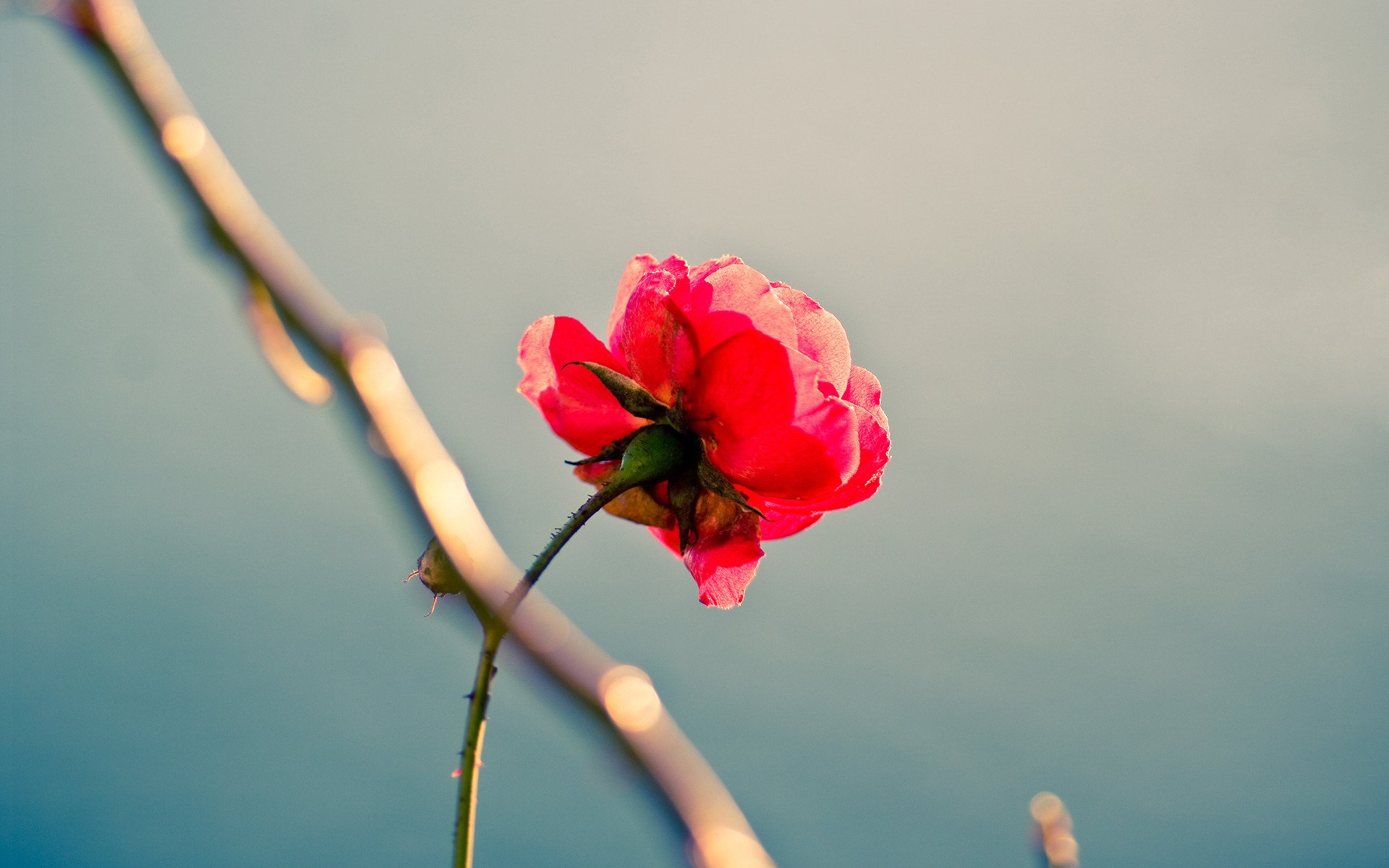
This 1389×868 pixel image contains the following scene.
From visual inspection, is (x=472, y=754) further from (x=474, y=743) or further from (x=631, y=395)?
(x=631, y=395)

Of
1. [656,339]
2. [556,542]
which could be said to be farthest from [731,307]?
[556,542]

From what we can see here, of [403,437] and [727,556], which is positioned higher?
[403,437]

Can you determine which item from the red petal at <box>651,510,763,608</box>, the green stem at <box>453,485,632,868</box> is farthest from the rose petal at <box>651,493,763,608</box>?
the green stem at <box>453,485,632,868</box>

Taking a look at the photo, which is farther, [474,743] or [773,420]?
[773,420]

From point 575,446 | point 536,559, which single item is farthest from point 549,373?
point 536,559

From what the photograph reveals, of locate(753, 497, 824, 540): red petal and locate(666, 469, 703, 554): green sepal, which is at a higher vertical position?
locate(666, 469, 703, 554): green sepal

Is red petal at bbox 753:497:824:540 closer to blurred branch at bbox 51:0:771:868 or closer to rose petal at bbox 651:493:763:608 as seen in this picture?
rose petal at bbox 651:493:763:608

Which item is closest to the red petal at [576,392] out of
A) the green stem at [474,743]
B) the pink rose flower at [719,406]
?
the pink rose flower at [719,406]
